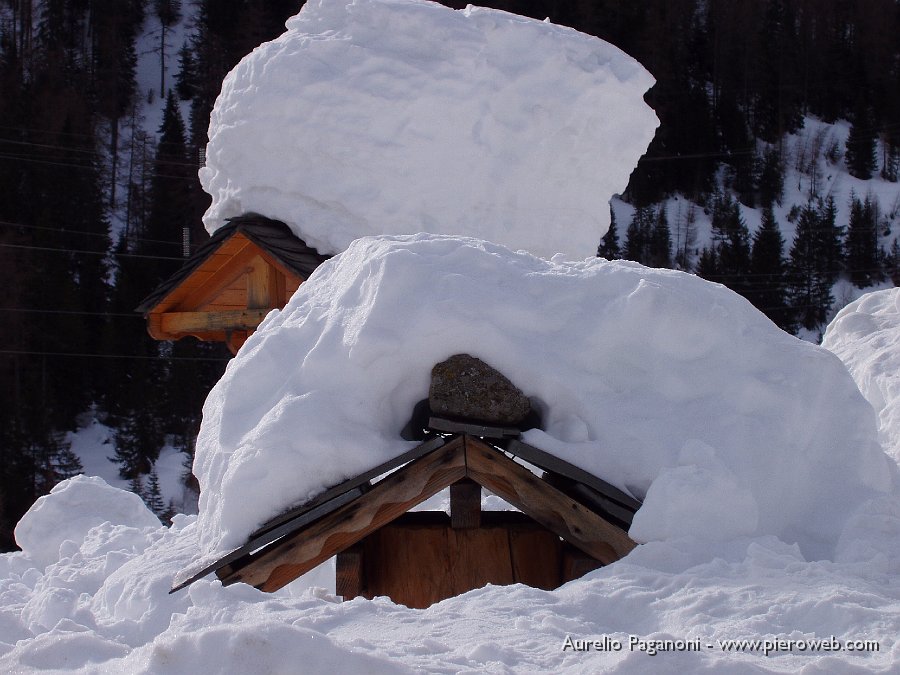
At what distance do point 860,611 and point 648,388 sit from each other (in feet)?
3.53

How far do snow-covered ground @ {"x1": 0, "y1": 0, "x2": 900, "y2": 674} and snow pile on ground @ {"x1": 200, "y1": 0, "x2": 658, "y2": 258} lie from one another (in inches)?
140

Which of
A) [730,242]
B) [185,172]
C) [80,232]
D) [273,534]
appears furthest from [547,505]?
[730,242]

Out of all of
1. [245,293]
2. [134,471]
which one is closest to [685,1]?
[134,471]

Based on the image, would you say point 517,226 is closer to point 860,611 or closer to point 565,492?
point 565,492

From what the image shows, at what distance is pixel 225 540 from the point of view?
3.25 meters

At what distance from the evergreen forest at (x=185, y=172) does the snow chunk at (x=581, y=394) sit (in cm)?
797

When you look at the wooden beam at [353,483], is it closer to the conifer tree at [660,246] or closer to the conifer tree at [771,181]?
the conifer tree at [660,246]

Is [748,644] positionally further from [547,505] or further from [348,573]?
[348,573]

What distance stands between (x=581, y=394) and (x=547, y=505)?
15.1 inches

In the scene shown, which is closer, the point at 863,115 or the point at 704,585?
the point at 704,585

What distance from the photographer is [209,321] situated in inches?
348

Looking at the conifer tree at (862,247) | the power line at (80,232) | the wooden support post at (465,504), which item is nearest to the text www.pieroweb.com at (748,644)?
the wooden support post at (465,504)

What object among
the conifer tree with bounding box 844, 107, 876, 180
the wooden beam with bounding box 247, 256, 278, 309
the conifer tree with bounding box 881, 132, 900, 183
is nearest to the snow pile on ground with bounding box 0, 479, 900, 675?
the wooden beam with bounding box 247, 256, 278, 309

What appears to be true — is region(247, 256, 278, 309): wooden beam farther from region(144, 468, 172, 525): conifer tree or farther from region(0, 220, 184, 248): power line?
region(0, 220, 184, 248): power line
